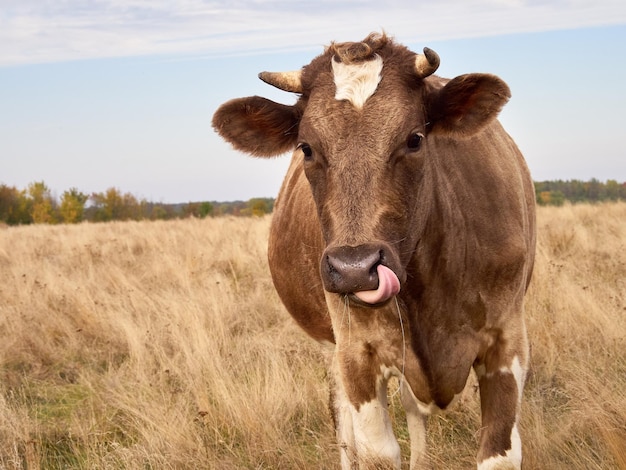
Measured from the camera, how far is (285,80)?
147 inches

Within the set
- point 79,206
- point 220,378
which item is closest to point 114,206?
point 79,206

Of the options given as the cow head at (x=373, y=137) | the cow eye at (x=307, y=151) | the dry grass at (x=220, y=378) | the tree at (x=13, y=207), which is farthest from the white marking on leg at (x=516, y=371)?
the tree at (x=13, y=207)

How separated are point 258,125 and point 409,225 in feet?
3.57

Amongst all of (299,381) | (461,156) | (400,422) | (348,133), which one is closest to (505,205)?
(461,156)

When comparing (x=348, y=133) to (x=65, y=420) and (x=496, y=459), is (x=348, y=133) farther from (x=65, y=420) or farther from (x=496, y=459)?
(x=65, y=420)

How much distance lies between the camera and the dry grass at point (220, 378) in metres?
4.61

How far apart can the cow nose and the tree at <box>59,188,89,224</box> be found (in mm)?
76455

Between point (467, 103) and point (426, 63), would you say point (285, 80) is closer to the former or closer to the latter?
point (426, 63)

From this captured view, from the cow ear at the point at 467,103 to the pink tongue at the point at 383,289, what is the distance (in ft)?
3.27

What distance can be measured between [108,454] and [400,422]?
195cm

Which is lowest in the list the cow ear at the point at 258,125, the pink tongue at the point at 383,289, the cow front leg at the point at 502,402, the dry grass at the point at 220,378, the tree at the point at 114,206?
the tree at the point at 114,206

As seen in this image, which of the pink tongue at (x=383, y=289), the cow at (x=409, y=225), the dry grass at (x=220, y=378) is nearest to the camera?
the pink tongue at (x=383, y=289)

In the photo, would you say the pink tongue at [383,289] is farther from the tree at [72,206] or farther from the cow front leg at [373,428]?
the tree at [72,206]

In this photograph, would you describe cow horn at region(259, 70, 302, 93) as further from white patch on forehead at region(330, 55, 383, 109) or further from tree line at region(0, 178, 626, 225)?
tree line at region(0, 178, 626, 225)
